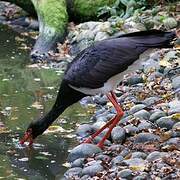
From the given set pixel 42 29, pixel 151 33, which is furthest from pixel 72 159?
pixel 42 29

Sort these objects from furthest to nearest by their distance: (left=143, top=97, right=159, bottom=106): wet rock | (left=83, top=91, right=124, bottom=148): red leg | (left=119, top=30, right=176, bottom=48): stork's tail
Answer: (left=143, top=97, right=159, bottom=106): wet rock < (left=83, top=91, right=124, bottom=148): red leg < (left=119, top=30, right=176, bottom=48): stork's tail

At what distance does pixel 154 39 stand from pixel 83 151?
4.17 ft

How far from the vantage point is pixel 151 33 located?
18.5 feet

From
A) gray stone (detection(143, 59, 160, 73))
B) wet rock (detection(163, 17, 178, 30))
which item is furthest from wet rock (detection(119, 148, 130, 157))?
wet rock (detection(163, 17, 178, 30))

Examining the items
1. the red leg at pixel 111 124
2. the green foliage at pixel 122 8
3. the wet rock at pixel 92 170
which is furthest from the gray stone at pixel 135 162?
the green foliage at pixel 122 8

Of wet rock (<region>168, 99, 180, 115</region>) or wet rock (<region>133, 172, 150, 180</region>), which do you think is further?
wet rock (<region>168, 99, 180, 115</region>)

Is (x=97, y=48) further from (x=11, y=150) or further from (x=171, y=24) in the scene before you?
(x=171, y=24)

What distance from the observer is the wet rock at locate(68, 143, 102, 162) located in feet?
18.4

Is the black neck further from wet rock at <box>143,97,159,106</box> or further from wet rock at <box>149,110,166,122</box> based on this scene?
wet rock at <box>143,97,159,106</box>

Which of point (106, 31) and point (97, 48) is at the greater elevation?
point (97, 48)

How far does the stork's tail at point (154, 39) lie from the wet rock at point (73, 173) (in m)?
1.32

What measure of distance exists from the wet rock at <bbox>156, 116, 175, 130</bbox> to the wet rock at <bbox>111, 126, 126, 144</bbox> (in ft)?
1.23

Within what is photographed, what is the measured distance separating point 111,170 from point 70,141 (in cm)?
117

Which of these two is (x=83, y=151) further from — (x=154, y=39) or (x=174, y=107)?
(x=154, y=39)
